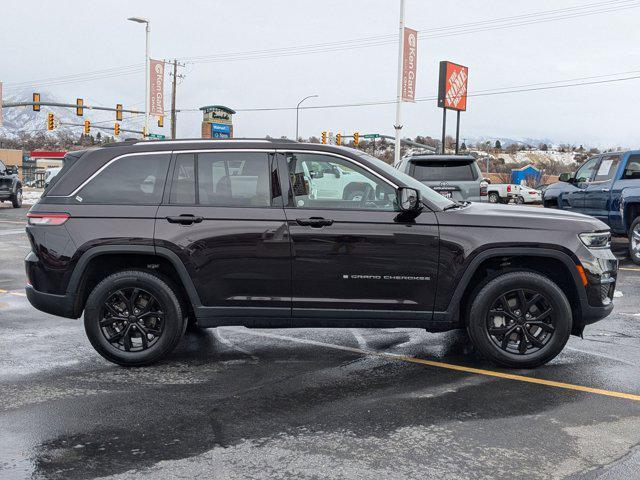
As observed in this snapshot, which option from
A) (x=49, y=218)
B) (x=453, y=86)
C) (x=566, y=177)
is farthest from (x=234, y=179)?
(x=453, y=86)

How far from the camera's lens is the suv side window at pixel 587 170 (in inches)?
597

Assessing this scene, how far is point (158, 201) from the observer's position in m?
6.09

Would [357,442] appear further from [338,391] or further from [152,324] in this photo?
[152,324]

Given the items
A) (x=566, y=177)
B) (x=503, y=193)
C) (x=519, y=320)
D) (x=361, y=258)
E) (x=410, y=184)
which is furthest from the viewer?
(x=503, y=193)

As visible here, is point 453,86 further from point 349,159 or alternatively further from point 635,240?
point 349,159

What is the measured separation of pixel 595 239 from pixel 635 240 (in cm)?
848

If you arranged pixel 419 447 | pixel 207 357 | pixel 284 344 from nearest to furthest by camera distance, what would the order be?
1. pixel 419 447
2. pixel 207 357
3. pixel 284 344

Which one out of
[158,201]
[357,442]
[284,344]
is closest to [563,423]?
[357,442]

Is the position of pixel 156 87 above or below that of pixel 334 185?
above

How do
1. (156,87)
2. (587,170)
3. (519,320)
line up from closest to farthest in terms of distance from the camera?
(519,320), (587,170), (156,87)

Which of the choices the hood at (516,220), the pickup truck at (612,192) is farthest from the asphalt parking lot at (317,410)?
the pickup truck at (612,192)

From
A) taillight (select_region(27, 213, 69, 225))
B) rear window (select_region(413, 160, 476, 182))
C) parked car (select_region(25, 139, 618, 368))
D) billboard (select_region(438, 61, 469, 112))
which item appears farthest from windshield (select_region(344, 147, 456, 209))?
billboard (select_region(438, 61, 469, 112))

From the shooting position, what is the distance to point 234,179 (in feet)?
20.0

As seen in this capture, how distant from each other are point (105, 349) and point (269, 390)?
1.58 m
